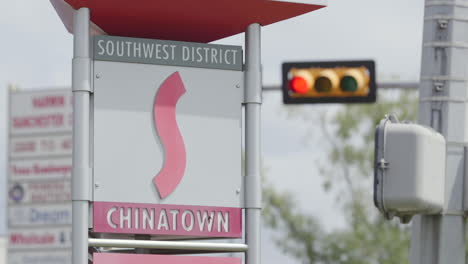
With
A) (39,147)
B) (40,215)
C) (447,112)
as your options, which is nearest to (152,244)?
(447,112)

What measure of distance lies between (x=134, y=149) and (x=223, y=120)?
0.69m

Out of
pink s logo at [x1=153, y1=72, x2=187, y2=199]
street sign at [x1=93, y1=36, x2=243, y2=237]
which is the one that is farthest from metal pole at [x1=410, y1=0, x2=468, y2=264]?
pink s logo at [x1=153, y1=72, x2=187, y2=199]

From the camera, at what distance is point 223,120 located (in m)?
10.5

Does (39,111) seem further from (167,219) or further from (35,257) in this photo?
(167,219)

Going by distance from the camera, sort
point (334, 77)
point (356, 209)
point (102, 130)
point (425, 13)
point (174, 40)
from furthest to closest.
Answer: point (356, 209)
point (334, 77)
point (425, 13)
point (174, 40)
point (102, 130)

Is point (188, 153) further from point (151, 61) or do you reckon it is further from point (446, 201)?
point (446, 201)

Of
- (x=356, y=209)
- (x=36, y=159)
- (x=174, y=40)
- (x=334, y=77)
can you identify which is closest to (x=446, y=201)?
(x=174, y=40)

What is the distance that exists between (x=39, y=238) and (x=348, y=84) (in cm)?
4379

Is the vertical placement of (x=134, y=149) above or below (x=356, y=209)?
above

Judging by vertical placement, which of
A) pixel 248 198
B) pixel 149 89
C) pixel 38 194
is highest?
pixel 149 89

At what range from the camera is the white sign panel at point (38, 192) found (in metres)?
59.5

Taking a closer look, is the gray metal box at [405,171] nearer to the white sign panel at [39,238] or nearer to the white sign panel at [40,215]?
the white sign panel at [39,238]

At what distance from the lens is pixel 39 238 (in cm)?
5919

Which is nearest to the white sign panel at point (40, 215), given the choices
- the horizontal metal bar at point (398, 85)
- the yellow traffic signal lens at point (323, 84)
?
the horizontal metal bar at point (398, 85)
